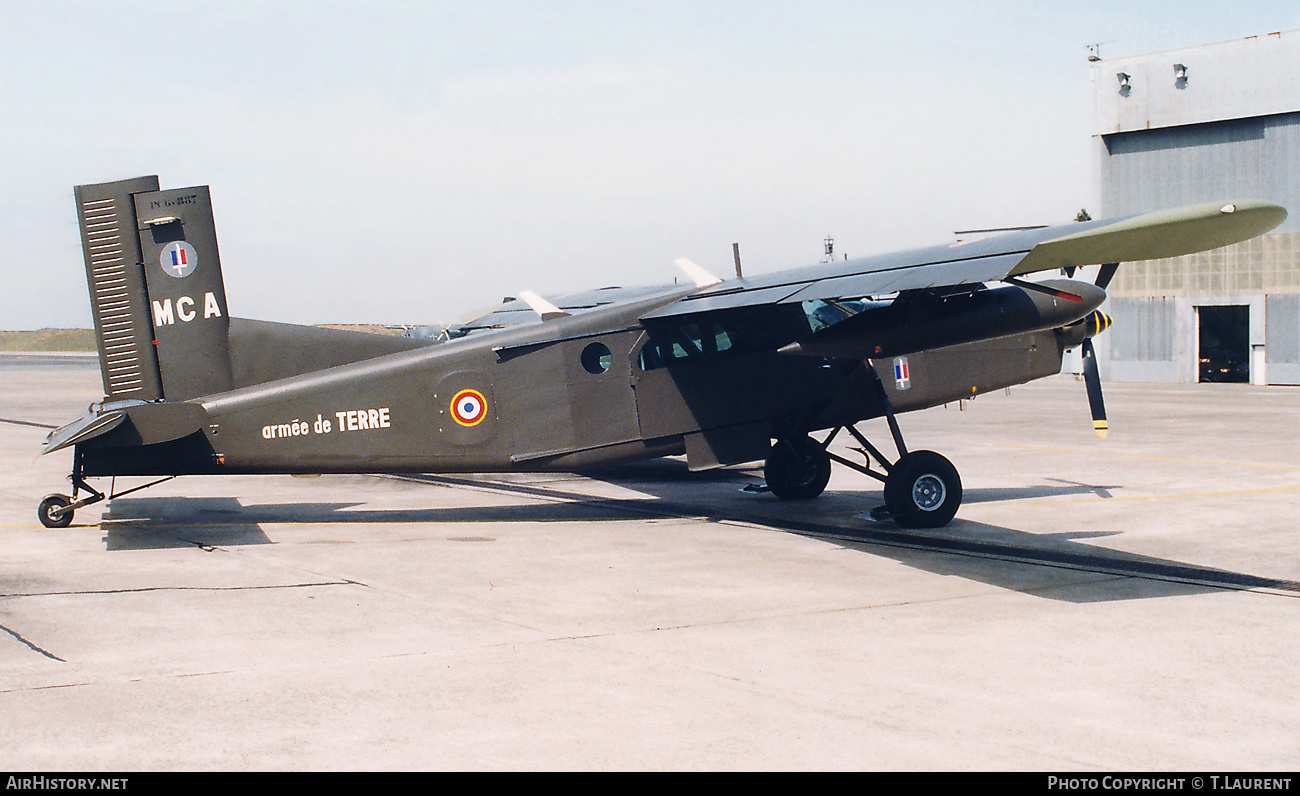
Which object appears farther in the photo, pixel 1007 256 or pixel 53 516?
pixel 53 516

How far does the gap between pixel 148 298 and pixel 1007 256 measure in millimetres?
10040

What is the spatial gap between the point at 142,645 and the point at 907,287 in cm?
746

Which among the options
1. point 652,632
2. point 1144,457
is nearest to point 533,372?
point 652,632

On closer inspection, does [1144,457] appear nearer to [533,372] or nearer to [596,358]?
[596,358]

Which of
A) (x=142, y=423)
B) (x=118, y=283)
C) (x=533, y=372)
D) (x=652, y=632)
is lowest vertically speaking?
(x=652, y=632)

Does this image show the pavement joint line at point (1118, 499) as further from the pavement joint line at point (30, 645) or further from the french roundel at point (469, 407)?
the pavement joint line at point (30, 645)

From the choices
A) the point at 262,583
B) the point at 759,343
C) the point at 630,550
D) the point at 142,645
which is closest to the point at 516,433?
the point at 630,550

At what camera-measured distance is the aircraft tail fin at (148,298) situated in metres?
13.6

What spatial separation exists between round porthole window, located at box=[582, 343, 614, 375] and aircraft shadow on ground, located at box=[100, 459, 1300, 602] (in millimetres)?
2151

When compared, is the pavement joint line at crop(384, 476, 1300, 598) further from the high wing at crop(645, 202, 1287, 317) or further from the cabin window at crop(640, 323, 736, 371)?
the high wing at crop(645, 202, 1287, 317)

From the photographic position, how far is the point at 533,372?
14.1 metres

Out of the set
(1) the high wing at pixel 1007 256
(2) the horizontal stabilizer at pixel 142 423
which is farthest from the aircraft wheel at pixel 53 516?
(1) the high wing at pixel 1007 256

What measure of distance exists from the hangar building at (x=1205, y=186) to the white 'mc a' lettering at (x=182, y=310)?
4483 cm

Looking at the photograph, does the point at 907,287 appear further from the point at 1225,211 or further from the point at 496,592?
the point at 496,592
